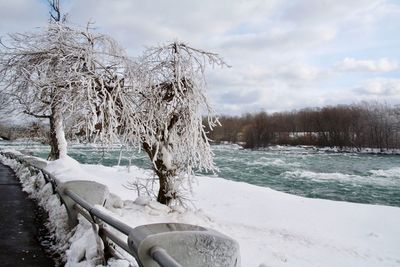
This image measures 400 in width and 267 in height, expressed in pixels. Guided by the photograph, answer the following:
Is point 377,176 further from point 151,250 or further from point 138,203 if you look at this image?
point 151,250

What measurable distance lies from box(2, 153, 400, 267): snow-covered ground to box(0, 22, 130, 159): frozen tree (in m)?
1.55

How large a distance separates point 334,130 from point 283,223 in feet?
214

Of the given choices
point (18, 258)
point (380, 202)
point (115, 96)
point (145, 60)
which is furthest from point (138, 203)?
point (380, 202)

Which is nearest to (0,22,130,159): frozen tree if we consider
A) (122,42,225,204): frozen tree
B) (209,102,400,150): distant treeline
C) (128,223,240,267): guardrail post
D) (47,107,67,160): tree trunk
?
(122,42,225,204): frozen tree

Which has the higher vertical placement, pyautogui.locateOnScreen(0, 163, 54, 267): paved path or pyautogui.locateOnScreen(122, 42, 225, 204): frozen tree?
pyautogui.locateOnScreen(122, 42, 225, 204): frozen tree

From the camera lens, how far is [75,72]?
8.80 m

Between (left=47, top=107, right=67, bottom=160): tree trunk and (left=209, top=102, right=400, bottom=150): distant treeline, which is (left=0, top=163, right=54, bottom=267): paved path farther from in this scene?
(left=209, top=102, right=400, bottom=150): distant treeline

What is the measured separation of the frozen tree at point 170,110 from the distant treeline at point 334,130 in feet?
178

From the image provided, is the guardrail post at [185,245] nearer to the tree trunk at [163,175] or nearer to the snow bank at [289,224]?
the snow bank at [289,224]

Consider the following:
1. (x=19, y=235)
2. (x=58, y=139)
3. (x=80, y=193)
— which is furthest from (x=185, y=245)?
(x=58, y=139)

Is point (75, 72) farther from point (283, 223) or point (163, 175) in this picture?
point (283, 223)

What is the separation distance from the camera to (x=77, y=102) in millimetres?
8695

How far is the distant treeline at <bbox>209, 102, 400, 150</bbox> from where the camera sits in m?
68.4

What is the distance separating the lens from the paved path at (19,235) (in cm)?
509
